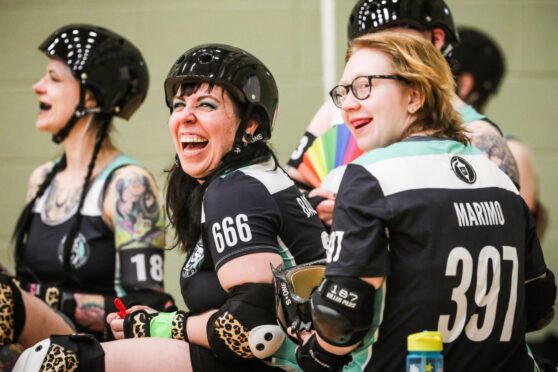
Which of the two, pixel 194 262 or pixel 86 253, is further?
pixel 86 253

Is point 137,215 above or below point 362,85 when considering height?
below

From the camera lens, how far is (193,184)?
306 centimetres

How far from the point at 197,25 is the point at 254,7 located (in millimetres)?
353

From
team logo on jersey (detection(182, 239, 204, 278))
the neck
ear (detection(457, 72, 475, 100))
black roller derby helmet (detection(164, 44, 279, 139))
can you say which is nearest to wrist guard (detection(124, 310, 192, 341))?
team logo on jersey (detection(182, 239, 204, 278))

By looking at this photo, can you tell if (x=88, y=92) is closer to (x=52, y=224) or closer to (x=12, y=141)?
(x=52, y=224)

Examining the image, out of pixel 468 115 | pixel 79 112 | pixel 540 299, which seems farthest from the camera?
pixel 79 112

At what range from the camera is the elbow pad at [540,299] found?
2639 millimetres

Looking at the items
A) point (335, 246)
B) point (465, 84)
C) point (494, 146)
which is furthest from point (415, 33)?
point (335, 246)

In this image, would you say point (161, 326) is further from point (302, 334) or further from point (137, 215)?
point (137, 215)

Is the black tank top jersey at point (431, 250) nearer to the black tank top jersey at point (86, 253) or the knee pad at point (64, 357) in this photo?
the knee pad at point (64, 357)

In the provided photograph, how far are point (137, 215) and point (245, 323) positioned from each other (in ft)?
3.84

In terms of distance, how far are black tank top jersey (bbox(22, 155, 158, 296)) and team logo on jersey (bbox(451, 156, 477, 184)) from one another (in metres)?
1.61

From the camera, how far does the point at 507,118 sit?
5.85 metres

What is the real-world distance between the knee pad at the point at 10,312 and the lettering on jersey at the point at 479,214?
61.6 inches
